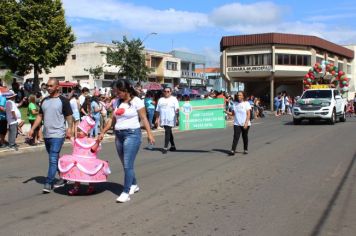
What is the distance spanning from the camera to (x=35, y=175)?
9680 mm

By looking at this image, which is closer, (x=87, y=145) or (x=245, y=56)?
(x=87, y=145)

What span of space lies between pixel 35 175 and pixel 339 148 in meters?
8.51

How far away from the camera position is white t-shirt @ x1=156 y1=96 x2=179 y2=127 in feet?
43.6

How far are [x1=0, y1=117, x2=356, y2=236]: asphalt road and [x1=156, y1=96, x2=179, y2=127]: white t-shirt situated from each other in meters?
1.37

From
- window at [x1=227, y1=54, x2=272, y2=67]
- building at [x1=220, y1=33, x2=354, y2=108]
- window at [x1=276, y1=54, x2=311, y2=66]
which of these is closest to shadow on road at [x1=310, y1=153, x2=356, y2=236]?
building at [x1=220, y1=33, x2=354, y2=108]

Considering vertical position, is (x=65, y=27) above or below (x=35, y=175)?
above

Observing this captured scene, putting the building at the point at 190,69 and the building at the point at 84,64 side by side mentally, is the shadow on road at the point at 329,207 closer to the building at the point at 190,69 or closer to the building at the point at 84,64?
the building at the point at 84,64

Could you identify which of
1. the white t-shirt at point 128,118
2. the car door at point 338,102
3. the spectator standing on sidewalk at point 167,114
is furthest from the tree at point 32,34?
the white t-shirt at point 128,118

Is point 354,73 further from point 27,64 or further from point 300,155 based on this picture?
point 300,155

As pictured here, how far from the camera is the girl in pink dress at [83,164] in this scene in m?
7.39

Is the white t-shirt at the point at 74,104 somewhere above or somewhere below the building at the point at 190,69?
below

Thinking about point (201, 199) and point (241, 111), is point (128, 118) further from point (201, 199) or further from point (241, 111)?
point (241, 111)

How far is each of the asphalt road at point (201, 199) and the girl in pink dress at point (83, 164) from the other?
288 mm

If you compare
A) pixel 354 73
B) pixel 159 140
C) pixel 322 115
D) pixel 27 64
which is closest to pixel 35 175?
pixel 159 140
